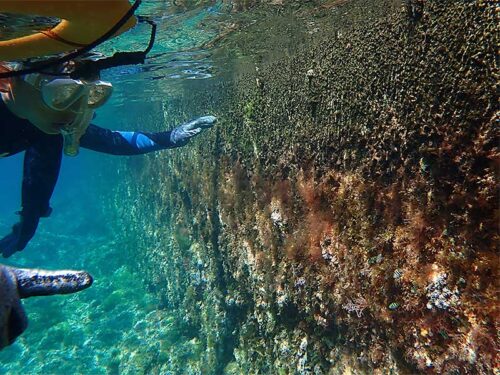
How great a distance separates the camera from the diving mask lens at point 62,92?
12.4 ft

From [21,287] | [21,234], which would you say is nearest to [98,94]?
[21,287]

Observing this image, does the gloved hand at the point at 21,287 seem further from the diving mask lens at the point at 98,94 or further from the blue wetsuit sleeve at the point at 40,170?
the blue wetsuit sleeve at the point at 40,170

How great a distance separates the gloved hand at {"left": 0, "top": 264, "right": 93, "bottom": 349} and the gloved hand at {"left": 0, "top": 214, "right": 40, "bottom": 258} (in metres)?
4.60

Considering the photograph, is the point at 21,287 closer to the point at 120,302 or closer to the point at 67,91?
the point at 67,91

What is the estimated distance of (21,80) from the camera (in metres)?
4.12

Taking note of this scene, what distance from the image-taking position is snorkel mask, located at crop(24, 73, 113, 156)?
383 centimetres

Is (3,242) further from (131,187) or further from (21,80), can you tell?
(131,187)

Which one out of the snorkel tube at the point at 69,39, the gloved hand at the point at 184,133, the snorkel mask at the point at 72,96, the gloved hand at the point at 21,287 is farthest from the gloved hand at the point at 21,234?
the gloved hand at the point at 21,287

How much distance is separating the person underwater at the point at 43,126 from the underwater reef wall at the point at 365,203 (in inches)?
144

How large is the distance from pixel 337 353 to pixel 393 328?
1503 millimetres

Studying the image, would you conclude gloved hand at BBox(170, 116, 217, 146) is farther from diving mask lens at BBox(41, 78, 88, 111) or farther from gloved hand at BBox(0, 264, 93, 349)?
gloved hand at BBox(0, 264, 93, 349)

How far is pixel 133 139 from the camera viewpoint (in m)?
7.82

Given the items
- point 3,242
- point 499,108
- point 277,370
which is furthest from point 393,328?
point 3,242

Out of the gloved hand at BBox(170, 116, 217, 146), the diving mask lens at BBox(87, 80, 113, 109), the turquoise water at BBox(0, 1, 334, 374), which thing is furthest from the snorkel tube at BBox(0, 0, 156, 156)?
the gloved hand at BBox(170, 116, 217, 146)
